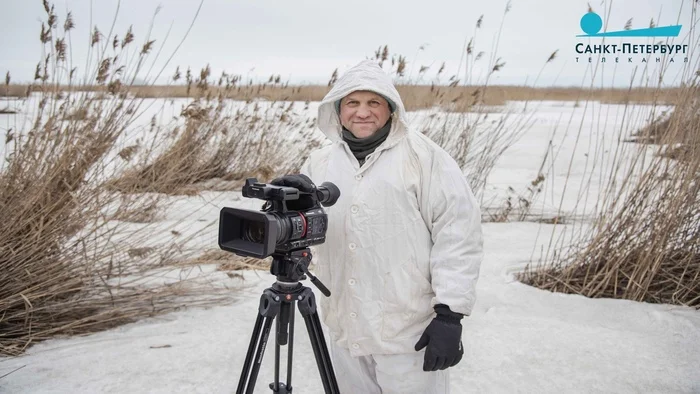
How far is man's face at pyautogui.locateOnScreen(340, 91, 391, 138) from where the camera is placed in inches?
72.4

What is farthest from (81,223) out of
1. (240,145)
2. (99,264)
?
(240,145)

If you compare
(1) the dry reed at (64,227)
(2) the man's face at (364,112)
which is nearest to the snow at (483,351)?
(1) the dry reed at (64,227)

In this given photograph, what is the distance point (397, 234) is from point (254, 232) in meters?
0.44

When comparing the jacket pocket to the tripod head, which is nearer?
the tripod head

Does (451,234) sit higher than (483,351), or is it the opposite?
(451,234)

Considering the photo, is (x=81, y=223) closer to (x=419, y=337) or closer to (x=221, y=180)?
(x=419, y=337)

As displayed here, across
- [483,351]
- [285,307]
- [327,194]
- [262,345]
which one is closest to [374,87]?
[327,194]

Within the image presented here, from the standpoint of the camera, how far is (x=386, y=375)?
182 cm

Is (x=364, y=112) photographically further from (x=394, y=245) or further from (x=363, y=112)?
(x=394, y=245)

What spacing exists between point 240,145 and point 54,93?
3252 millimetres

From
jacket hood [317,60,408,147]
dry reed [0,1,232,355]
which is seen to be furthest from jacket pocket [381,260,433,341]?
dry reed [0,1,232,355]

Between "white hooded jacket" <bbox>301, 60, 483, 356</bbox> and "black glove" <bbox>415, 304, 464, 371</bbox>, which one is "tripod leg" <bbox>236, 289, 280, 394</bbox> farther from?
"black glove" <bbox>415, 304, 464, 371</bbox>

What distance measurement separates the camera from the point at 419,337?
5.85 feet

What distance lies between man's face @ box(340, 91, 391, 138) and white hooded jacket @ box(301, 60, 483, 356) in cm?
5
